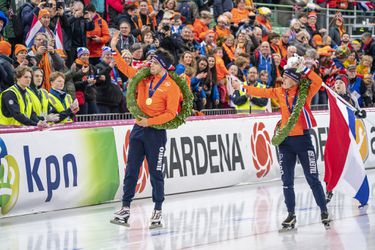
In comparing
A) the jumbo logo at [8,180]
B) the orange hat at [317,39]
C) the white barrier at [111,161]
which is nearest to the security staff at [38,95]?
the white barrier at [111,161]

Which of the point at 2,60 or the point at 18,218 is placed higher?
the point at 2,60

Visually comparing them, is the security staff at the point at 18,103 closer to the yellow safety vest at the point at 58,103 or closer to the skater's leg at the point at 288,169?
the yellow safety vest at the point at 58,103

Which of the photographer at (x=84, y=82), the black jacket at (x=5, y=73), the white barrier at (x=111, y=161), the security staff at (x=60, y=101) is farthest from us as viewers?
the photographer at (x=84, y=82)

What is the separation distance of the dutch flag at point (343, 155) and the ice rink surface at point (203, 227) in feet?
1.29

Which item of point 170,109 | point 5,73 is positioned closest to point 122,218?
point 170,109

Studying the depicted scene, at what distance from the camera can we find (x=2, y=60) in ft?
49.5

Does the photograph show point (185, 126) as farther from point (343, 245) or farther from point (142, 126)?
point (343, 245)

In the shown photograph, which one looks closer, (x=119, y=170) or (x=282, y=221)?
(x=282, y=221)

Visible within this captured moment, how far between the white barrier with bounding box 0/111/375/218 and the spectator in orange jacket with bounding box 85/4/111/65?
284 centimetres

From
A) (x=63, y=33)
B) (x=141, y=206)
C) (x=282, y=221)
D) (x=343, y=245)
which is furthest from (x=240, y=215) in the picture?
(x=63, y=33)

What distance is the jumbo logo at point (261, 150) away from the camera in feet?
59.3

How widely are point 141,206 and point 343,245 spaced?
457 centimetres

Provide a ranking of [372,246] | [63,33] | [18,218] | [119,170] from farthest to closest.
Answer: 1. [63,33]
2. [119,170]
3. [18,218]
4. [372,246]

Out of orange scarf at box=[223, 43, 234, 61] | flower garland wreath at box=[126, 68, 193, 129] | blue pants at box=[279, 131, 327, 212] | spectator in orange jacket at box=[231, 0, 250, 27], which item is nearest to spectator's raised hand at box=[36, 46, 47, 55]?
flower garland wreath at box=[126, 68, 193, 129]
